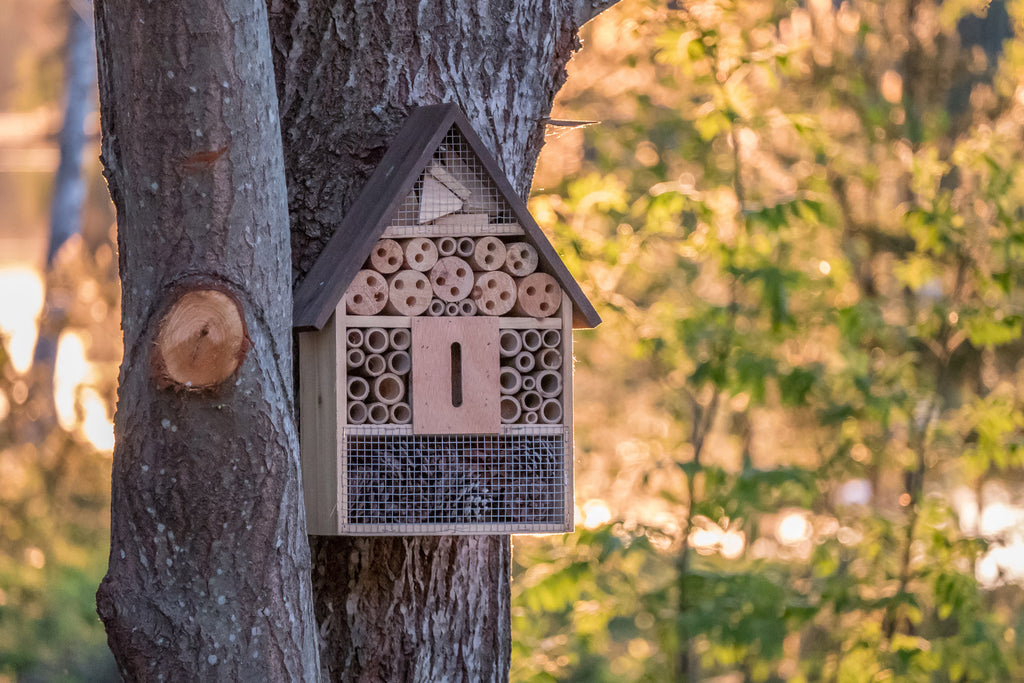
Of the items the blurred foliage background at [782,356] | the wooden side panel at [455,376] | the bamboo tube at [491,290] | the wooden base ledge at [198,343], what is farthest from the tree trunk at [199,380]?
the blurred foliage background at [782,356]

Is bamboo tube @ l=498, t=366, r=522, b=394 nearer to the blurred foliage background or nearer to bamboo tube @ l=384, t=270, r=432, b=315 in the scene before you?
bamboo tube @ l=384, t=270, r=432, b=315

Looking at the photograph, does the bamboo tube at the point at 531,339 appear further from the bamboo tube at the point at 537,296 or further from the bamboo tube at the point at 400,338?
the bamboo tube at the point at 400,338

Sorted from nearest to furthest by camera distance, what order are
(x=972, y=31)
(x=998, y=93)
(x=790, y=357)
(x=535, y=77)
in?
1. (x=535, y=77)
2. (x=998, y=93)
3. (x=972, y=31)
4. (x=790, y=357)

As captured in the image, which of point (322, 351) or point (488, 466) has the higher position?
point (322, 351)

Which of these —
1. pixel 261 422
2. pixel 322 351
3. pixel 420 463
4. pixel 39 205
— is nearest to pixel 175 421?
pixel 261 422

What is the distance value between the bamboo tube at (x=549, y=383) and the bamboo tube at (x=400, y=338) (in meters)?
0.23

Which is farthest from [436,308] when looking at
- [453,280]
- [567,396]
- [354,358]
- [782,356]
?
[782,356]

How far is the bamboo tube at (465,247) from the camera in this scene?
1.70 m

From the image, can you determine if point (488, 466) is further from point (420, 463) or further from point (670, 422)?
point (670, 422)

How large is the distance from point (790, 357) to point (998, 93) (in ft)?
5.18

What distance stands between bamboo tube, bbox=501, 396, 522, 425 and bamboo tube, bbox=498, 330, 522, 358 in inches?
3.0

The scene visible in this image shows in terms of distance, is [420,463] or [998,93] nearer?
[420,463]

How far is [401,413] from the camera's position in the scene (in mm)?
1672

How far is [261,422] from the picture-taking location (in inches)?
53.4
